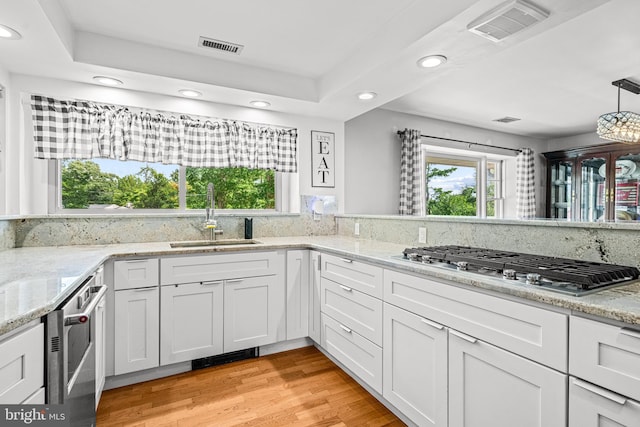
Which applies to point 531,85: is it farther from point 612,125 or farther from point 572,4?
point 572,4

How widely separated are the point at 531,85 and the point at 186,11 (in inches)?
125

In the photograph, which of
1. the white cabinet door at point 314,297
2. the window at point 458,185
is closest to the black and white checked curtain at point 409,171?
the window at point 458,185

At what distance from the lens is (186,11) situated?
6.51 feet

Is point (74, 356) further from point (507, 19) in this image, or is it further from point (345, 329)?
point (507, 19)

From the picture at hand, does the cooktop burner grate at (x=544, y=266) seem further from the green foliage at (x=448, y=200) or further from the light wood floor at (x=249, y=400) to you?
the green foliage at (x=448, y=200)

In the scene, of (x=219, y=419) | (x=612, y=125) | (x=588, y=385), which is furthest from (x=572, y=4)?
(x=219, y=419)

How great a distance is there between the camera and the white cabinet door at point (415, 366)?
147 cm

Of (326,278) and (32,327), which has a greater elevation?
(32,327)

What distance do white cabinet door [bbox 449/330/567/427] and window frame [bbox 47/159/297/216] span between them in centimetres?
226

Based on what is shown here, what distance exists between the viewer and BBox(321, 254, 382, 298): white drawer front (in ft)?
6.26

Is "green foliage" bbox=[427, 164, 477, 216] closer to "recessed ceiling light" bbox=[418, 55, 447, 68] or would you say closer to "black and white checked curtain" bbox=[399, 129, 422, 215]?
"black and white checked curtain" bbox=[399, 129, 422, 215]

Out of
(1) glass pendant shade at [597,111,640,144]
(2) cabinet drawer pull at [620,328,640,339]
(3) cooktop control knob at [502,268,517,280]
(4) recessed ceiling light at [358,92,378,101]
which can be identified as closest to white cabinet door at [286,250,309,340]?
(4) recessed ceiling light at [358,92,378,101]

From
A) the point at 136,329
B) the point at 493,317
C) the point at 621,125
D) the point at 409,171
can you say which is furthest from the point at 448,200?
the point at 136,329

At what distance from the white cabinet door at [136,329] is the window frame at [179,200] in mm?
834
